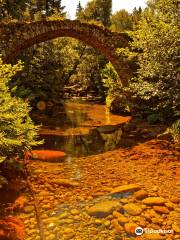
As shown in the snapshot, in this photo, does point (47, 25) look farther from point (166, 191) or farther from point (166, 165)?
point (166, 191)

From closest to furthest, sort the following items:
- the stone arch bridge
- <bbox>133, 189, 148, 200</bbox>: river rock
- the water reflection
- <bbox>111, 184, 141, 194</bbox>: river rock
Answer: <bbox>133, 189, 148, 200</bbox>: river rock < <bbox>111, 184, 141, 194</bbox>: river rock < the water reflection < the stone arch bridge

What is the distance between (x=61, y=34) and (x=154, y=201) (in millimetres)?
11049

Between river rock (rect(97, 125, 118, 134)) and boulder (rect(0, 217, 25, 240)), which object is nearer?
boulder (rect(0, 217, 25, 240))

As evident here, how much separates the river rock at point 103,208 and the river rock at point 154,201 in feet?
1.68

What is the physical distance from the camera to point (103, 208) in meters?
5.61

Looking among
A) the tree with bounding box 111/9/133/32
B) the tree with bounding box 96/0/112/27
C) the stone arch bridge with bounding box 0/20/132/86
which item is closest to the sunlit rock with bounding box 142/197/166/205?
the stone arch bridge with bounding box 0/20/132/86

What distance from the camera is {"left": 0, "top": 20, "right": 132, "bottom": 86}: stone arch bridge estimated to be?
A: 14.4 metres

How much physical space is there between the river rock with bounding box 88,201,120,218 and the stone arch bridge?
1040 cm

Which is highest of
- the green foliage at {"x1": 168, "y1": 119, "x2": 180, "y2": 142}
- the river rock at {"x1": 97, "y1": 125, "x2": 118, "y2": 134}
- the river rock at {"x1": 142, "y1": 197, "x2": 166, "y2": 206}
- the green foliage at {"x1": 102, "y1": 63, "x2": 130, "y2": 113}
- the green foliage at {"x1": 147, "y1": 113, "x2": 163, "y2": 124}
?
the green foliage at {"x1": 102, "y1": 63, "x2": 130, "y2": 113}

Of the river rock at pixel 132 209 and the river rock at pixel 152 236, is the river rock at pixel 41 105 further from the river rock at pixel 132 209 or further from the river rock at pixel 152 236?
the river rock at pixel 152 236

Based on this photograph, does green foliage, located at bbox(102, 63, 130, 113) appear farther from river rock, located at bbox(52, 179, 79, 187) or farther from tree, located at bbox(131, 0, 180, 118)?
river rock, located at bbox(52, 179, 79, 187)

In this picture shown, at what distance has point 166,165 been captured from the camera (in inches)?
323

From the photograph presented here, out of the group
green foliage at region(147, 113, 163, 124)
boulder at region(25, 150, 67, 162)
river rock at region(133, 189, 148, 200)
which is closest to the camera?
river rock at region(133, 189, 148, 200)

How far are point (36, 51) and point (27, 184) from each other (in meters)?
14.5
